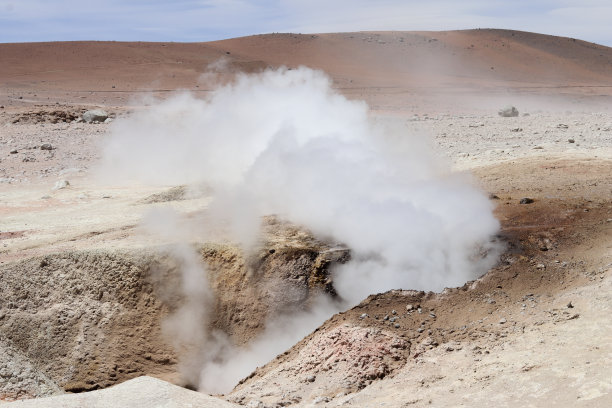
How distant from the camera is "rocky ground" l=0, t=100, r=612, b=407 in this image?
442cm

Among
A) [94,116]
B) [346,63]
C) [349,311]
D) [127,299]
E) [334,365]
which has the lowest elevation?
[127,299]

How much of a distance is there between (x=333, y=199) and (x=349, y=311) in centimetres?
196

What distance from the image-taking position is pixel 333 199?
24.3 ft

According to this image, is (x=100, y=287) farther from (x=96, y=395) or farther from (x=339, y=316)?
(x=96, y=395)

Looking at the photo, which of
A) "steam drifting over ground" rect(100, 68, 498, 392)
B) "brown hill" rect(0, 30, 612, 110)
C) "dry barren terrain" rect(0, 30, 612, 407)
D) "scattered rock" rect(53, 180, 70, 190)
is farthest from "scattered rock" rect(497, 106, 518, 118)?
"scattered rock" rect(53, 180, 70, 190)

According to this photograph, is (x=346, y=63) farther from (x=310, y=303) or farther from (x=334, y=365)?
(x=334, y=365)

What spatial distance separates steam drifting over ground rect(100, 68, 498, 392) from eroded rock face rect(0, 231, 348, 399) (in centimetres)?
17

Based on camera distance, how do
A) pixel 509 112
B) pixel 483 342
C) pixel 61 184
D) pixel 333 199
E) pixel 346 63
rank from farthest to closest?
1. pixel 346 63
2. pixel 509 112
3. pixel 61 184
4. pixel 333 199
5. pixel 483 342

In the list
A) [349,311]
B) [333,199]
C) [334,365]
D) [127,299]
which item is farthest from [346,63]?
[334,365]

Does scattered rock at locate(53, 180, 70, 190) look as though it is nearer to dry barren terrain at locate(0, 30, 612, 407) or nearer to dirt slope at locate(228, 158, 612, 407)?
dry barren terrain at locate(0, 30, 612, 407)

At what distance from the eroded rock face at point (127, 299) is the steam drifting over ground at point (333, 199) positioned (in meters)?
0.17

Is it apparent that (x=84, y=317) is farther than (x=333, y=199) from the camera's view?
No

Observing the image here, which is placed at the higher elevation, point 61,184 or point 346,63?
point 346,63

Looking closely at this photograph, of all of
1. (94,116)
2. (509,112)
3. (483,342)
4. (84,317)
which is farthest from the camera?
(509,112)
